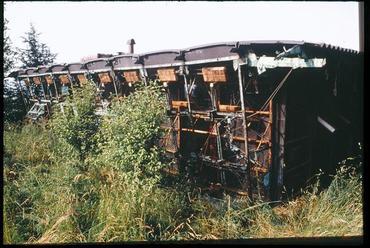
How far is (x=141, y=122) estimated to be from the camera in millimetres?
5129

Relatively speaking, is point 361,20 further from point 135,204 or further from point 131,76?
point 131,76

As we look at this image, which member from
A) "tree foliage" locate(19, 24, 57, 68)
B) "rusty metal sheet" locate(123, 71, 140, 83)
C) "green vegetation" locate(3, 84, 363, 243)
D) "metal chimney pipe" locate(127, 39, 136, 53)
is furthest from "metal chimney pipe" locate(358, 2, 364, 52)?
"tree foliage" locate(19, 24, 57, 68)

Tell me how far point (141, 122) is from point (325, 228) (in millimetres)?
3181

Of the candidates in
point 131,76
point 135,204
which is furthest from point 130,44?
point 135,204

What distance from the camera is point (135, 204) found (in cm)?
462

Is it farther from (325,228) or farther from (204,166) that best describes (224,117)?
(325,228)

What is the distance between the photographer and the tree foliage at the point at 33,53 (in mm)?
12414

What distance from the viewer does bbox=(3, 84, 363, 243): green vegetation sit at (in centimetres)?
427

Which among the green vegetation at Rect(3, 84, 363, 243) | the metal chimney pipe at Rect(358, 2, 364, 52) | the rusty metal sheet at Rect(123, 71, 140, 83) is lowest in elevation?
the green vegetation at Rect(3, 84, 363, 243)

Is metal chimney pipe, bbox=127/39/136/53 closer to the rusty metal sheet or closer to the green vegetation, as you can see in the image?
the rusty metal sheet

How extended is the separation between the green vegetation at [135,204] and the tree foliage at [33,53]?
26.3 ft

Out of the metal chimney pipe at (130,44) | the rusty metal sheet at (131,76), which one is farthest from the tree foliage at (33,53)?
the rusty metal sheet at (131,76)

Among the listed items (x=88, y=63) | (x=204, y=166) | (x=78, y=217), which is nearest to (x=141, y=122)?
(x=78, y=217)

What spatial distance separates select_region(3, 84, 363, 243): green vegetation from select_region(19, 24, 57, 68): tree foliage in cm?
800
